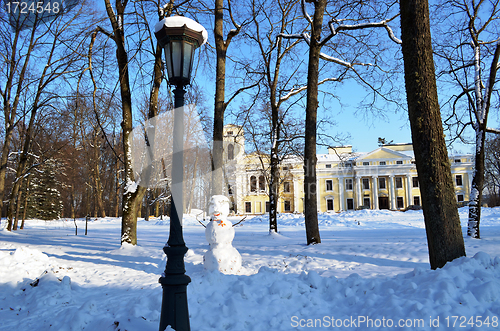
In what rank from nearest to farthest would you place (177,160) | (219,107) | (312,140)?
(177,160) < (312,140) < (219,107)

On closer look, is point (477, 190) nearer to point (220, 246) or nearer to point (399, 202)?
point (220, 246)

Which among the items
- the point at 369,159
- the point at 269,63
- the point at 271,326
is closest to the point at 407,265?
the point at 271,326

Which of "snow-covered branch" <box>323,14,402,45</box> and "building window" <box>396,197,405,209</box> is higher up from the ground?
"snow-covered branch" <box>323,14,402,45</box>

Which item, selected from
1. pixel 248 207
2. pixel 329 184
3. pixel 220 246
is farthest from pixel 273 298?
pixel 329 184

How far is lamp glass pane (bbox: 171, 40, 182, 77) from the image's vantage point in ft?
12.0

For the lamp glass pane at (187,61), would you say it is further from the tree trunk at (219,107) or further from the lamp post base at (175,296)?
the tree trunk at (219,107)

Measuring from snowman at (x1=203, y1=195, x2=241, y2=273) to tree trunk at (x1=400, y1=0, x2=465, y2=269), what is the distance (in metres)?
3.26

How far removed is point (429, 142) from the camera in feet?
15.2

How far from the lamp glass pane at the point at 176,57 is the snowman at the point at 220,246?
3.26m

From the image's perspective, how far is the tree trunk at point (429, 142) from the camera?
4.53 m

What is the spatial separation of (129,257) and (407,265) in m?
6.45

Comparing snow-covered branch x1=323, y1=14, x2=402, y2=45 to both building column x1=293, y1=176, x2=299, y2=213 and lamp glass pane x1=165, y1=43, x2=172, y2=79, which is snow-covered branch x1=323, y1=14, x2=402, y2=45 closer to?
lamp glass pane x1=165, y1=43, x2=172, y2=79

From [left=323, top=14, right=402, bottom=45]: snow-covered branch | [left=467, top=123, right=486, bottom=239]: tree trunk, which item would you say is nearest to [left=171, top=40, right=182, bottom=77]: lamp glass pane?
[left=323, top=14, right=402, bottom=45]: snow-covered branch

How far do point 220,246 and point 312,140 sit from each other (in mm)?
4545
